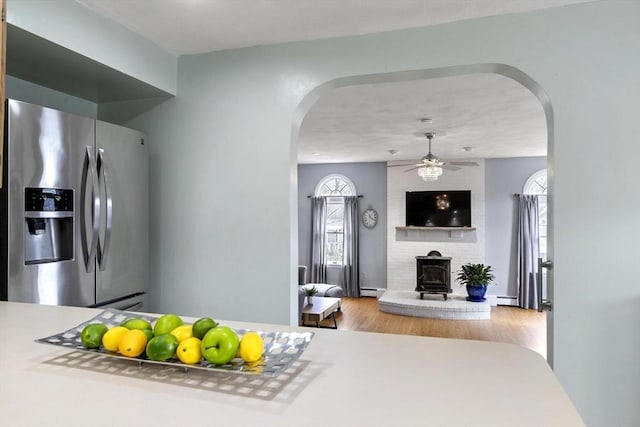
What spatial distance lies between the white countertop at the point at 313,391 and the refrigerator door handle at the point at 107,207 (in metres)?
1.06

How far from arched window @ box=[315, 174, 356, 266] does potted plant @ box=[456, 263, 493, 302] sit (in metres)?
2.56

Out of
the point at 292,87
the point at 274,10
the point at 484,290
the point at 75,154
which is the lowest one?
the point at 484,290

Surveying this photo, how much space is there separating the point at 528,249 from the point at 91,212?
23.5 ft

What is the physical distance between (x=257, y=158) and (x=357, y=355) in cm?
161

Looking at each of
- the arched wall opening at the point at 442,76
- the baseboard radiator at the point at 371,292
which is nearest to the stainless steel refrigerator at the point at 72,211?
the arched wall opening at the point at 442,76

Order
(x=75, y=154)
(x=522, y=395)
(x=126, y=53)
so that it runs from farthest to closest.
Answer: (x=126, y=53), (x=75, y=154), (x=522, y=395)

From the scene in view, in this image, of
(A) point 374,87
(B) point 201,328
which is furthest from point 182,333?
(A) point 374,87

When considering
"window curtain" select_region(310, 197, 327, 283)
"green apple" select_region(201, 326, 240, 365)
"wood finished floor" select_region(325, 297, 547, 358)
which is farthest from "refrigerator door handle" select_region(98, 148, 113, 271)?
"window curtain" select_region(310, 197, 327, 283)

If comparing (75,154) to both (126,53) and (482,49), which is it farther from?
(482,49)

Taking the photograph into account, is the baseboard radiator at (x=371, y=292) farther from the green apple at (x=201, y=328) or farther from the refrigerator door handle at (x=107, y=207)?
the green apple at (x=201, y=328)

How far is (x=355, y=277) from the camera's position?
832 cm

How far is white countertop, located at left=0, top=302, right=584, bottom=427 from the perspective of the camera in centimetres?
76

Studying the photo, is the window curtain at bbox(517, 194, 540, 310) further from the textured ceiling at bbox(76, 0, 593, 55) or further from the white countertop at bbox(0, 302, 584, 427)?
the white countertop at bbox(0, 302, 584, 427)

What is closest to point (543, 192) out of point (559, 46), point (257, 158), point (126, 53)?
point (559, 46)
